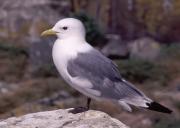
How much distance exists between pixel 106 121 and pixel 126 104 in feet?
0.67

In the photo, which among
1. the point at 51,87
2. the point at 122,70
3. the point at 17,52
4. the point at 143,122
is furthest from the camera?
the point at 17,52

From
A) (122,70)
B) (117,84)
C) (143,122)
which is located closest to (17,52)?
(122,70)

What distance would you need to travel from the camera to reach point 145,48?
15492mm

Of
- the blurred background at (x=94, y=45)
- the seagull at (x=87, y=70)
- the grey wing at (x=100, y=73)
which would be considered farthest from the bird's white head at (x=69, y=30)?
the blurred background at (x=94, y=45)

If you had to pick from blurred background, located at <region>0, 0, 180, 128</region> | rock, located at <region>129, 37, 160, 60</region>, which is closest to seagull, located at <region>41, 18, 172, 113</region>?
blurred background, located at <region>0, 0, 180, 128</region>

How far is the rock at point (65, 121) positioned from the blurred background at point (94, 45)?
5.00 m

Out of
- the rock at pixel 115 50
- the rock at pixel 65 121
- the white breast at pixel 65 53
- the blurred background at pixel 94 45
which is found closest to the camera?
the white breast at pixel 65 53

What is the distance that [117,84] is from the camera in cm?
446

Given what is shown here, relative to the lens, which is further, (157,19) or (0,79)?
(157,19)

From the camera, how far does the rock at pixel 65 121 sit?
4.37m

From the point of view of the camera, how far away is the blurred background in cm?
1122

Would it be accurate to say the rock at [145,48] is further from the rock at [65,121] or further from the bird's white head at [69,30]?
the bird's white head at [69,30]

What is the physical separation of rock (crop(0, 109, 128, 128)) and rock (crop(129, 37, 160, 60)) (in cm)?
1018

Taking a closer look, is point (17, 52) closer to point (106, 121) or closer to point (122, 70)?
point (122, 70)
